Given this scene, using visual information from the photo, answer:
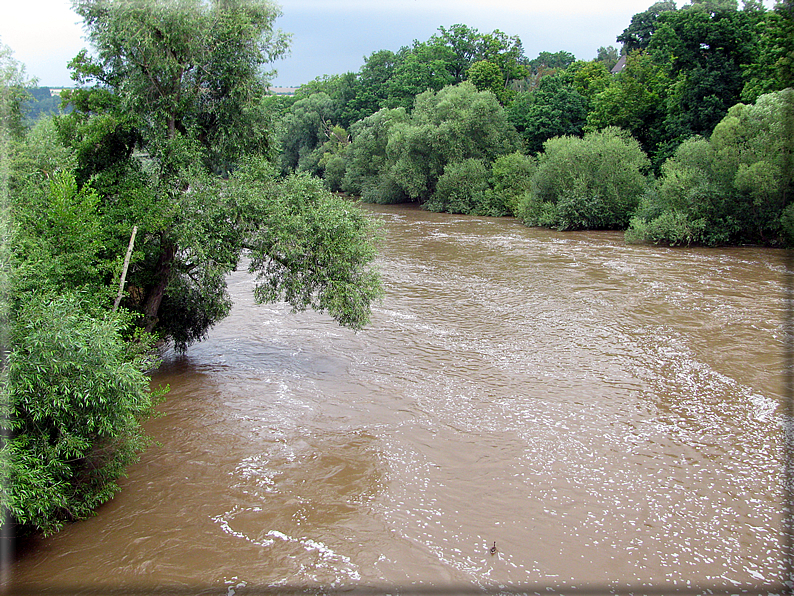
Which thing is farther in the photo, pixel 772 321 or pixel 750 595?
pixel 772 321

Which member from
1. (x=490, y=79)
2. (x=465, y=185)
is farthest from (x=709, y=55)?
(x=490, y=79)

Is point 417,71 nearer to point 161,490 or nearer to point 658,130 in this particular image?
point 658,130

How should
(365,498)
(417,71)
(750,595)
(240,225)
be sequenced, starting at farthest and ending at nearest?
(417,71) → (240,225) → (365,498) → (750,595)

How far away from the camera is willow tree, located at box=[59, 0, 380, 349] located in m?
14.8

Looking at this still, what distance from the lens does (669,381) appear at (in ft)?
53.2

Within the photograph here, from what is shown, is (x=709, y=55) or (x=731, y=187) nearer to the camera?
(x=731, y=187)

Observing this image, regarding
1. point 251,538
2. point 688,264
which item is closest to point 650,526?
point 251,538

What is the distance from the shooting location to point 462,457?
12578 millimetres

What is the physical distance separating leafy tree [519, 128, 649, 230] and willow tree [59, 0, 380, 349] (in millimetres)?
26048

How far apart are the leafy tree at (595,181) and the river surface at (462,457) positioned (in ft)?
53.8

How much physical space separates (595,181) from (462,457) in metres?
30.6

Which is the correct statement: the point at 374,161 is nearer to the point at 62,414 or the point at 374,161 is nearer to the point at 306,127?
the point at 306,127

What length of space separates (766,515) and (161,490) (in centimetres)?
1075

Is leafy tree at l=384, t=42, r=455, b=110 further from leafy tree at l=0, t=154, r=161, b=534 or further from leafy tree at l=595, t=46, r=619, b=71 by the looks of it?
leafy tree at l=0, t=154, r=161, b=534
